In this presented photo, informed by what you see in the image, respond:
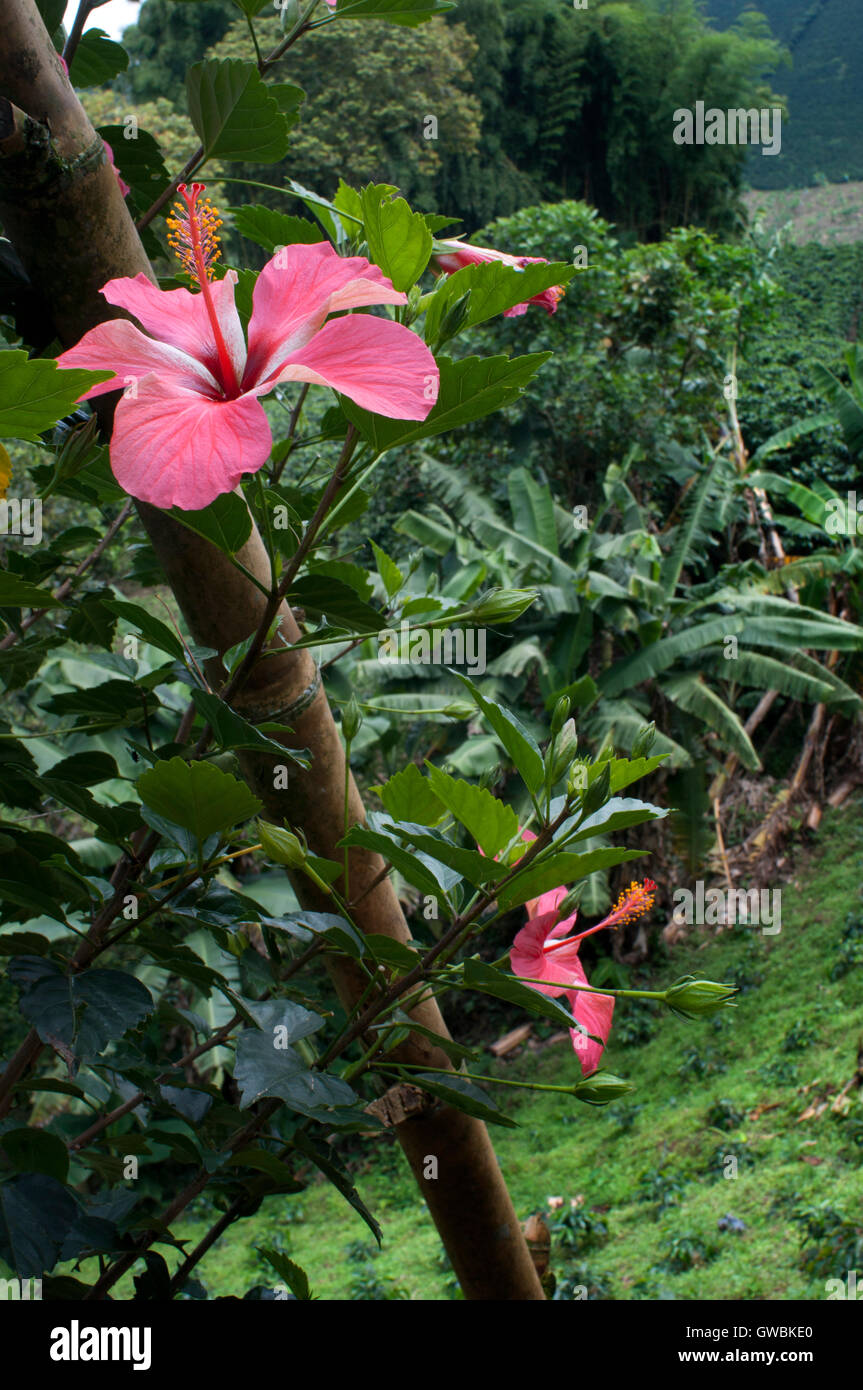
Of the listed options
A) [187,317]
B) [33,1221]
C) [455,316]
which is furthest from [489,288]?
[33,1221]

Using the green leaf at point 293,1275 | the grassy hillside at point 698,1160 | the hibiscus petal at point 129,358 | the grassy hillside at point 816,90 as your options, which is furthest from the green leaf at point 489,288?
the grassy hillside at point 816,90

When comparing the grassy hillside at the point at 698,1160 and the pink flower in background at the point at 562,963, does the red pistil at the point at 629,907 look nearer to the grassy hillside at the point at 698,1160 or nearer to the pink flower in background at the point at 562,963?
the pink flower in background at the point at 562,963

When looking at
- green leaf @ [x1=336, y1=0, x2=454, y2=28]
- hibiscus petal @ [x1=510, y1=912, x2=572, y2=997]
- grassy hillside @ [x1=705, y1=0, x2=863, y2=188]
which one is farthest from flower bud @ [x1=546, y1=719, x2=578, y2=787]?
grassy hillside @ [x1=705, y1=0, x2=863, y2=188]

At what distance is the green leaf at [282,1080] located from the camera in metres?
0.41

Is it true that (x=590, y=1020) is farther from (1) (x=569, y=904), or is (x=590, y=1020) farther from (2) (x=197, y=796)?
(2) (x=197, y=796)

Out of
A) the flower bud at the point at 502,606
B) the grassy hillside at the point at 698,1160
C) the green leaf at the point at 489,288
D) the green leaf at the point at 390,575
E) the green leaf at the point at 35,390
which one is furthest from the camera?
the grassy hillside at the point at 698,1160

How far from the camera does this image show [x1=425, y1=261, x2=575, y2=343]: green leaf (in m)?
0.40

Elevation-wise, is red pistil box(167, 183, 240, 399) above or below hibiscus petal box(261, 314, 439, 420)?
above

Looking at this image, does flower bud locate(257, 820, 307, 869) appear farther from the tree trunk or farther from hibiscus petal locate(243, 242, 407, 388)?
hibiscus petal locate(243, 242, 407, 388)

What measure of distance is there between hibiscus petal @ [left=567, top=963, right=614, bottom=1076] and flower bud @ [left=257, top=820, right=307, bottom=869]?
0.54ft

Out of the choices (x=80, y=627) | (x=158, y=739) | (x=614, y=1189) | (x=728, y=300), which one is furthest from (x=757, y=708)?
(x=80, y=627)

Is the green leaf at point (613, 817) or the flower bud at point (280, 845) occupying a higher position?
the green leaf at point (613, 817)

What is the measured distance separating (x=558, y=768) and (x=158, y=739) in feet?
9.68
